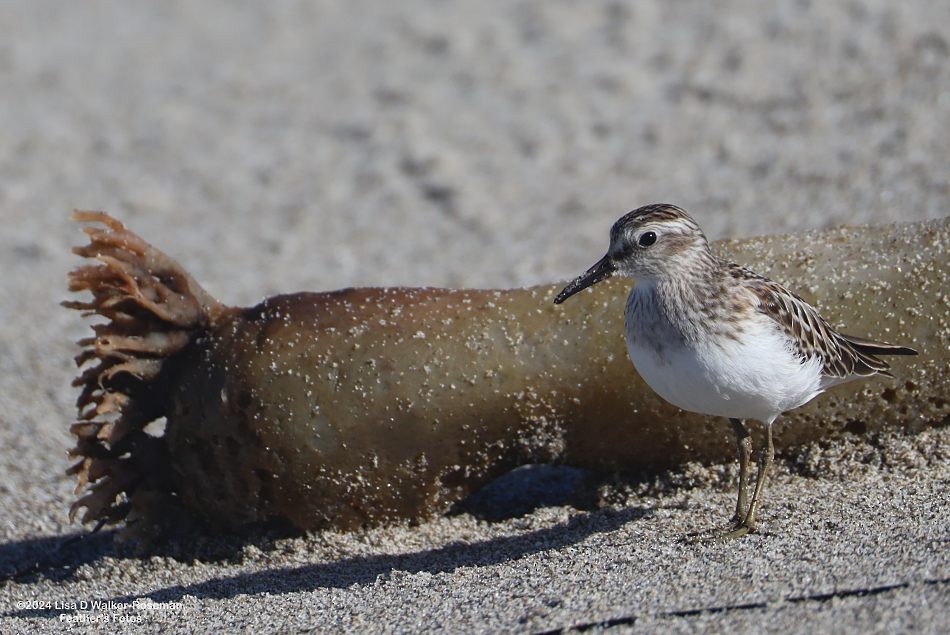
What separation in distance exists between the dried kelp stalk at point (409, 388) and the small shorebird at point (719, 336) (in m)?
0.40

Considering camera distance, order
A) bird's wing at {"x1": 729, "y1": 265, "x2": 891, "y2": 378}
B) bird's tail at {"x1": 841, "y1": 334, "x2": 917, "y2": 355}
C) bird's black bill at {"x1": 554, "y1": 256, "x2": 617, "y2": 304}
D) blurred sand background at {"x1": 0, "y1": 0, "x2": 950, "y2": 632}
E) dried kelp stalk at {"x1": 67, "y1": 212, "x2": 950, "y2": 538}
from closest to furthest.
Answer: blurred sand background at {"x1": 0, "y1": 0, "x2": 950, "y2": 632} → bird's wing at {"x1": 729, "y1": 265, "x2": 891, "y2": 378} → bird's black bill at {"x1": 554, "y1": 256, "x2": 617, "y2": 304} → bird's tail at {"x1": 841, "y1": 334, "x2": 917, "y2": 355} → dried kelp stalk at {"x1": 67, "y1": 212, "x2": 950, "y2": 538}

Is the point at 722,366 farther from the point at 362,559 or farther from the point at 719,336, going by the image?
the point at 362,559

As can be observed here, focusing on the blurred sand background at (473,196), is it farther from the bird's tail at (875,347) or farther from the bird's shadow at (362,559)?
the bird's tail at (875,347)

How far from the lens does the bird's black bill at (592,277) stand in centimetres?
454

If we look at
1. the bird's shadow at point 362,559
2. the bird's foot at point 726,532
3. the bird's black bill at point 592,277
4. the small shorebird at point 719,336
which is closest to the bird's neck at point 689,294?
the small shorebird at point 719,336

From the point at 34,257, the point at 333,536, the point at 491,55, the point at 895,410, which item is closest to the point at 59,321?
the point at 34,257

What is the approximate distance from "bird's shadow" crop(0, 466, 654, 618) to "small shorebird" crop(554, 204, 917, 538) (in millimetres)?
681

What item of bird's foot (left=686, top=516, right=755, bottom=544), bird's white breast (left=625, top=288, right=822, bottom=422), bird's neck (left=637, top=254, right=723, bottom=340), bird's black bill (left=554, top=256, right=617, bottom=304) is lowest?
bird's foot (left=686, top=516, right=755, bottom=544)

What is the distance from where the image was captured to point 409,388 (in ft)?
Result: 16.3

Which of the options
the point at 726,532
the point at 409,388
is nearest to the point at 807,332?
the point at 726,532

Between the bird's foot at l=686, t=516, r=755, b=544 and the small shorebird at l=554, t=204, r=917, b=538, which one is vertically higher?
the small shorebird at l=554, t=204, r=917, b=538

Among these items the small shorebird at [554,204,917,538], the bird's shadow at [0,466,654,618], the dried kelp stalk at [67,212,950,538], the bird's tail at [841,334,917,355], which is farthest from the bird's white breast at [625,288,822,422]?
the bird's shadow at [0,466,654,618]

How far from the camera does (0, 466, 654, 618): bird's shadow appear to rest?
4.73 metres

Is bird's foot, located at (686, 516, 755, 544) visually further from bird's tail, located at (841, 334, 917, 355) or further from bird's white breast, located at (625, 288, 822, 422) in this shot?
bird's tail, located at (841, 334, 917, 355)
